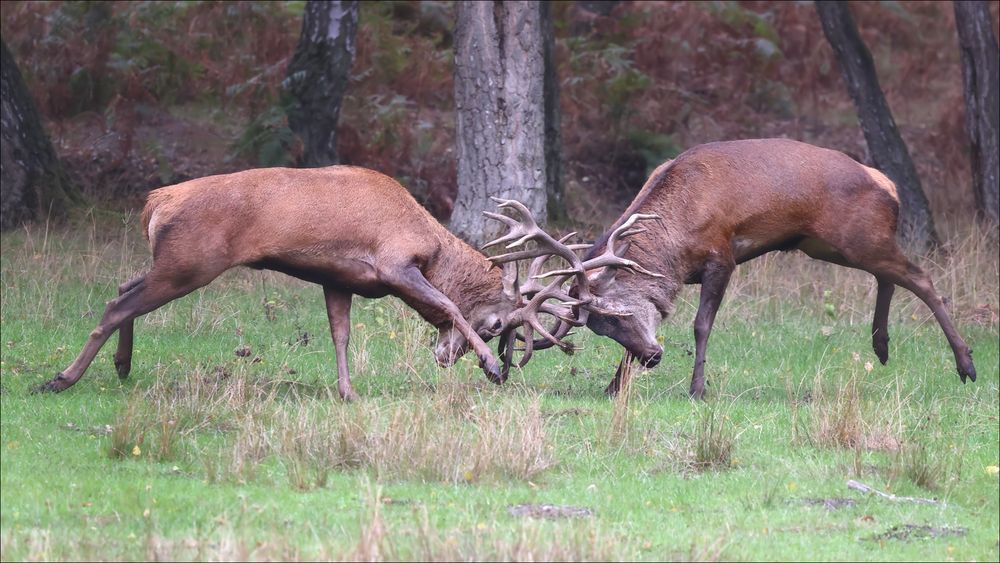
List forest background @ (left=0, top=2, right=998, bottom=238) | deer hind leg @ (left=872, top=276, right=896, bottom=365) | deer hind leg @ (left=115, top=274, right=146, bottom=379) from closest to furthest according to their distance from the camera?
deer hind leg @ (left=115, top=274, right=146, bottom=379) < deer hind leg @ (left=872, top=276, right=896, bottom=365) < forest background @ (left=0, top=2, right=998, bottom=238)

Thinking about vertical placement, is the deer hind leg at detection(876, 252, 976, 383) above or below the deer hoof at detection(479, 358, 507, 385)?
above

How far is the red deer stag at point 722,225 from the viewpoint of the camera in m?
10.7

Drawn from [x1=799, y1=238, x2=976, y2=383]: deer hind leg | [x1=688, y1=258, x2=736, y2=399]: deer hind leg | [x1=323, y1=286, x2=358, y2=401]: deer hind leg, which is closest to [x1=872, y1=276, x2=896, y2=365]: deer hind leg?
[x1=799, y1=238, x2=976, y2=383]: deer hind leg

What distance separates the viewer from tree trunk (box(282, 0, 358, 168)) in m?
18.3

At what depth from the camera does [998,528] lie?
23.9ft

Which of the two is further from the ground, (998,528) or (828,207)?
(828,207)

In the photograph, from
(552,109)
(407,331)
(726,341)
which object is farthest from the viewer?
(552,109)

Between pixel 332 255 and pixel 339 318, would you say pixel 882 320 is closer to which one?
pixel 339 318

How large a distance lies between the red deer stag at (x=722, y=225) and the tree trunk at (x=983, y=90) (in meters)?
6.89

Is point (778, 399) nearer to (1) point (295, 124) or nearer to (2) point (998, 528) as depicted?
(2) point (998, 528)

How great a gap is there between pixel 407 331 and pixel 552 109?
690cm

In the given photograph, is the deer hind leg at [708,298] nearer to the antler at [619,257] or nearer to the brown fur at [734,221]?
the brown fur at [734,221]

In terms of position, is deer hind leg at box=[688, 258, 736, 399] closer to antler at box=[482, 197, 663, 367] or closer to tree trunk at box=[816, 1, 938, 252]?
antler at box=[482, 197, 663, 367]

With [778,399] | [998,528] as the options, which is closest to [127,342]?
[778,399]
